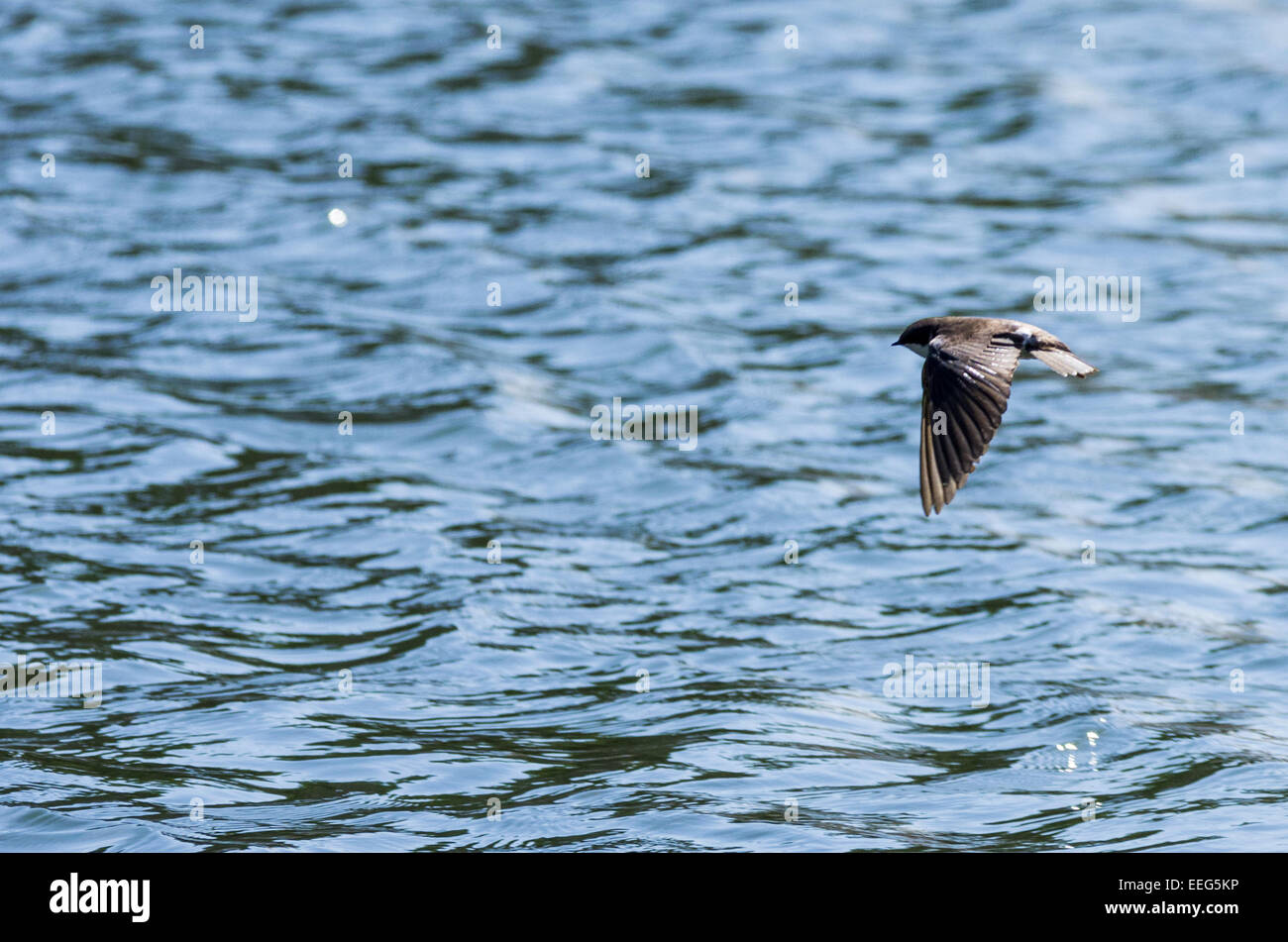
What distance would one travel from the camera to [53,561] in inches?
393

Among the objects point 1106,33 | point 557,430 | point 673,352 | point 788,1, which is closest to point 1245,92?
point 1106,33

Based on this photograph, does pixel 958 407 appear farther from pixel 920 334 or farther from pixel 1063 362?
pixel 920 334

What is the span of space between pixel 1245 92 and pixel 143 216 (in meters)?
9.85

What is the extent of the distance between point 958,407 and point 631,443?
14.5ft

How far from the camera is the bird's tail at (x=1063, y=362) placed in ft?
24.6

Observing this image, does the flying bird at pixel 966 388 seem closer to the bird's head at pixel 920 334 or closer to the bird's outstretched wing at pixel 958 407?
the bird's outstretched wing at pixel 958 407

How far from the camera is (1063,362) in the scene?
7.61 meters

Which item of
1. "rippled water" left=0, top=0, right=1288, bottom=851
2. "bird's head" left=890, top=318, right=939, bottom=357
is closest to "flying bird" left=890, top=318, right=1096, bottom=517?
"bird's head" left=890, top=318, right=939, bottom=357

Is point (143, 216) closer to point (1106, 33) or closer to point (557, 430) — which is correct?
point (557, 430)

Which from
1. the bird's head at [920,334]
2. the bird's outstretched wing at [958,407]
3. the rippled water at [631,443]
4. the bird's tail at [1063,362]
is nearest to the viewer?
the bird's outstretched wing at [958,407]

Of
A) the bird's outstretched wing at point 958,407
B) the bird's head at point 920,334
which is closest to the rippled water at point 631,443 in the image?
the bird's outstretched wing at point 958,407

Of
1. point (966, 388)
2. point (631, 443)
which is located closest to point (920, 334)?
point (966, 388)

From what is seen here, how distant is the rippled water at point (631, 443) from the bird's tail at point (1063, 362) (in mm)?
1690

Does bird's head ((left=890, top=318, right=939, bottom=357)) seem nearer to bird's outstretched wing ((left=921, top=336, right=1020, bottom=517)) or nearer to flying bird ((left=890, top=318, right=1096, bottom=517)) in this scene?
flying bird ((left=890, top=318, right=1096, bottom=517))
